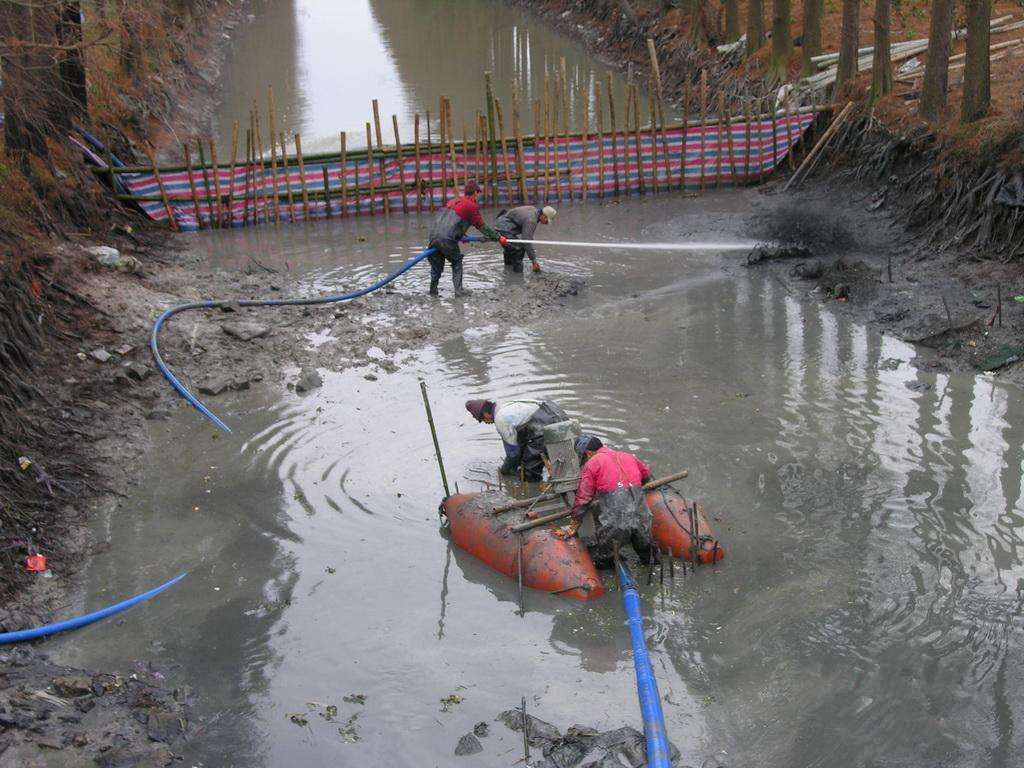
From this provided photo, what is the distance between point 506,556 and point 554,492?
0.78m

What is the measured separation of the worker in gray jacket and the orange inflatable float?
712cm

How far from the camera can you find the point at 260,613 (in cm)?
833

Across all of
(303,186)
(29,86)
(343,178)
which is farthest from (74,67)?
(343,178)

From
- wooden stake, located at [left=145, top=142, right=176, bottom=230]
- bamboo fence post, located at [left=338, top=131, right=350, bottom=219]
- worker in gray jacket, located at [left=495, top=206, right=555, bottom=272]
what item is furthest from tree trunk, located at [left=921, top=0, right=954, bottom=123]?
wooden stake, located at [left=145, top=142, right=176, bottom=230]

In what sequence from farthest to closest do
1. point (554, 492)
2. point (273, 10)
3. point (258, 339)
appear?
1. point (273, 10)
2. point (258, 339)
3. point (554, 492)

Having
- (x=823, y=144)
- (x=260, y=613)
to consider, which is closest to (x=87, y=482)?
(x=260, y=613)

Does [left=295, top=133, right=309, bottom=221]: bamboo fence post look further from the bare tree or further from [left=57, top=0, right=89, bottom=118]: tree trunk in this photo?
the bare tree

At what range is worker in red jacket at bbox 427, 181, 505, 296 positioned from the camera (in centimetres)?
1496

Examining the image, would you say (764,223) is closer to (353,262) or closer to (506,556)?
(353,262)

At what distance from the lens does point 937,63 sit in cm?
1631

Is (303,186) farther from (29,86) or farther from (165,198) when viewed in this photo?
(29,86)

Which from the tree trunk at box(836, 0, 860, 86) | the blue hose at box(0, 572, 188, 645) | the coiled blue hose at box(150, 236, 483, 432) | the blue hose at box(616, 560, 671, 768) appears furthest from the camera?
the tree trunk at box(836, 0, 860, 86)

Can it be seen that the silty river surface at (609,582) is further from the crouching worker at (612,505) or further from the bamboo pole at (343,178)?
the bamboo pole at (343,178)

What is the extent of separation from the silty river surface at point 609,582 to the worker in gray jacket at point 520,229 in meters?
1.55
